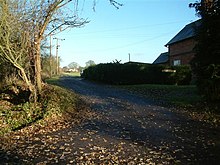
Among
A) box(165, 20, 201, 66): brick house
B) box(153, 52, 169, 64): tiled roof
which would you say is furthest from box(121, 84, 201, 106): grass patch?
box(153, 52, 169, 64): tiled roof

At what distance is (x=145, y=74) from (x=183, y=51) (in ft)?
31.8

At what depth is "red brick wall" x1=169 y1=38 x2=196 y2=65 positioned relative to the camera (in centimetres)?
3303

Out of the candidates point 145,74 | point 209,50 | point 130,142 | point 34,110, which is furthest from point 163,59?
point 130,142

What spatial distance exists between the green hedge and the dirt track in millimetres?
14001

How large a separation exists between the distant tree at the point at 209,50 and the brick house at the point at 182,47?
59.7ft

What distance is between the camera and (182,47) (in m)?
35.0

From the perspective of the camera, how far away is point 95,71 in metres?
33.2

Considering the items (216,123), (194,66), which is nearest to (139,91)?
(194,66)

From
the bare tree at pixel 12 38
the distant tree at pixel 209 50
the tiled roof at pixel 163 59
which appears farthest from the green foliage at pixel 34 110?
the tiled roof at pixel 163 59

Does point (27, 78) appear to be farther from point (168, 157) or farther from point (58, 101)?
point (168, 157)

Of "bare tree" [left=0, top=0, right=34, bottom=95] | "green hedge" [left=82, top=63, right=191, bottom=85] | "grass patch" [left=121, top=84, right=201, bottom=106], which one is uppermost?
"bare tree" [left=0, top=0, right=34, bottom=95]

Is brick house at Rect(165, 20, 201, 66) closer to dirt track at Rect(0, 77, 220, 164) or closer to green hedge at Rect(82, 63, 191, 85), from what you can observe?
green hedge at Rect(82, 63, 191, 85)

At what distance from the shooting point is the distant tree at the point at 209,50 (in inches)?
534

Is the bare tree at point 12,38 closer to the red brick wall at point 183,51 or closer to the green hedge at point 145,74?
the green hedge at point 145,74
